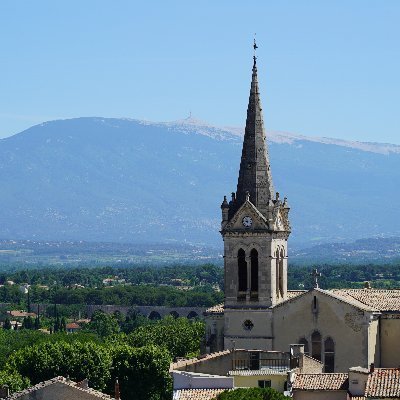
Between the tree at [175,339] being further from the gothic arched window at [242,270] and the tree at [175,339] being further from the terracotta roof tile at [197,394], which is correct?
the terracotta roof tile at [197,394]

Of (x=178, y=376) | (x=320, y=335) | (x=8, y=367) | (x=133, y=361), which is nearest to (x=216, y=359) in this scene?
(x=178, y=376)

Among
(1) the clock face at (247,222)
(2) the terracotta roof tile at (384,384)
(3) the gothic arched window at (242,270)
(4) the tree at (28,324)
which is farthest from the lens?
(4) the tree at (28,324)

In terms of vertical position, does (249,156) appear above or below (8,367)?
above

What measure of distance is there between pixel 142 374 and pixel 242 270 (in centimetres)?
863

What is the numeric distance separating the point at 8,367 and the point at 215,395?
29574mm

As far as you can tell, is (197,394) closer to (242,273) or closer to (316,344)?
(316,344)

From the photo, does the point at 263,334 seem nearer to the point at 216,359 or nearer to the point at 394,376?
the point at 216,359

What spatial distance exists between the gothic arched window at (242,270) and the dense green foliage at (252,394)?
1790cm

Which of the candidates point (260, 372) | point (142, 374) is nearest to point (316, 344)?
point (142, 374)

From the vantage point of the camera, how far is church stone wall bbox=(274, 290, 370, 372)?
198ft

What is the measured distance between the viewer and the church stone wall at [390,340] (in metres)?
A: 60.8

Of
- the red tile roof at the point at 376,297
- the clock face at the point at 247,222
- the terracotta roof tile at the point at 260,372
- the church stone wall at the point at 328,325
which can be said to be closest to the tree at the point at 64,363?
the church stone wall at the point at 328,325

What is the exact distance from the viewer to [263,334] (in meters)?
63.3

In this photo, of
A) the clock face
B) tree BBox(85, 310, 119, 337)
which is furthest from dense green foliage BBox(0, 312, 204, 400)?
tree BBox(85, 310, 119, 337)
